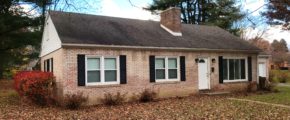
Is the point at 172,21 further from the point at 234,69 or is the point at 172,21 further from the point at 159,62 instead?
the point at 234,69

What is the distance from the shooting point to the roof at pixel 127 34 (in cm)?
1440

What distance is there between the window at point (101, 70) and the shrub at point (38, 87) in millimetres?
1719

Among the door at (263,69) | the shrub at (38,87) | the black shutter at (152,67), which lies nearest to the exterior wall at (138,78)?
the black shutter at (152,67)

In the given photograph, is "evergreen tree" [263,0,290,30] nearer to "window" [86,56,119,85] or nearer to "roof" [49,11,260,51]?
"roof" [49,11,260,51]

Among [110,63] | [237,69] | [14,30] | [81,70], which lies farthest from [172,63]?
[14,30]

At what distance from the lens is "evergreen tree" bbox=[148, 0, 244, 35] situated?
32688mm

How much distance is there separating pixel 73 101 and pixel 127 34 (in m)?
4.95

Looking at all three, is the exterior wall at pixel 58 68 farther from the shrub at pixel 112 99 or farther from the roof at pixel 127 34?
the shrub at pixel 112 99

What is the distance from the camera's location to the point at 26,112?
1186 cm

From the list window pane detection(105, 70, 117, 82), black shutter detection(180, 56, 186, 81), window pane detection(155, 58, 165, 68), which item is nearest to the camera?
window pane detection(105, 70, 117, 82)

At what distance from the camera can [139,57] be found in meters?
15.1

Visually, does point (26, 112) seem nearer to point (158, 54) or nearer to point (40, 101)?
point (40, 101)

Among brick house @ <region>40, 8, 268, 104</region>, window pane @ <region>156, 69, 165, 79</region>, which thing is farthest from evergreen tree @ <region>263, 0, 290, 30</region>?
window pane @ <region>156, 69, 165, 79</region>

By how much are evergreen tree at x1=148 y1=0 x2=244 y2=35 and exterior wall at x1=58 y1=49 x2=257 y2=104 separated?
48.0 ft
